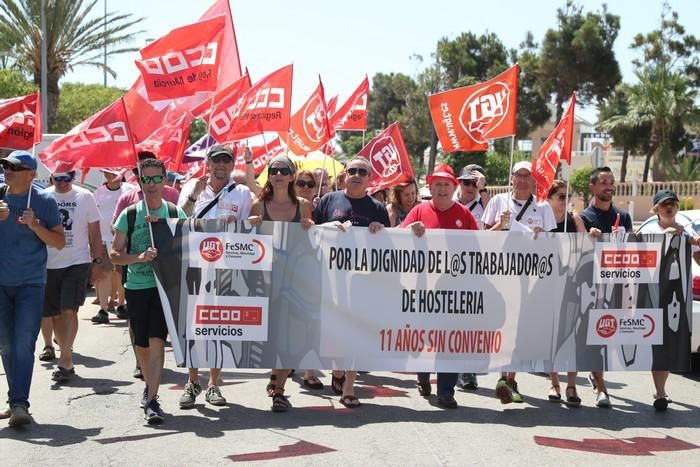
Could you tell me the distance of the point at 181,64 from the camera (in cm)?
1046

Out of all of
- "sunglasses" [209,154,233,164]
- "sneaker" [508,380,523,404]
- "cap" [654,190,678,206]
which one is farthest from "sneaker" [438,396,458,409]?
"sunglasses" [209,154,233,164]

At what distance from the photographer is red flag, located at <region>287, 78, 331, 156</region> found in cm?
1400

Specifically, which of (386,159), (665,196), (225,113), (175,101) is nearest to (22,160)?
(175,101)

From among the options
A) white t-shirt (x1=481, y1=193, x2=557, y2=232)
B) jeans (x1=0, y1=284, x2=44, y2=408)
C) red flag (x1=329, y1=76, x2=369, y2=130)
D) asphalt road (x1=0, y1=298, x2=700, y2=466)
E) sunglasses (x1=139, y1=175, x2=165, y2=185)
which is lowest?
asphalt road (x1=0, y1=298, x2=700, y2=466)

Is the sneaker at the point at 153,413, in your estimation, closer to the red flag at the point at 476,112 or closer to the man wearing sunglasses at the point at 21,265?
the man wearing sunglasses at the point at 21,265

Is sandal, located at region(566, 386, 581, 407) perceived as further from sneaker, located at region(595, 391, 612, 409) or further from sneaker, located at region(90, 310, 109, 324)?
sneaker, located at region(90, 310, 109, 324)

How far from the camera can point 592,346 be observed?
7.80 metres

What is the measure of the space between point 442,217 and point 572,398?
5.78ft

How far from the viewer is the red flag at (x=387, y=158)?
12031 millimetres

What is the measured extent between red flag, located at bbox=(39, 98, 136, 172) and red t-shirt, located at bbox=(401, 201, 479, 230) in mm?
2319

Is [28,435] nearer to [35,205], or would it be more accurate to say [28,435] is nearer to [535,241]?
[35,205]

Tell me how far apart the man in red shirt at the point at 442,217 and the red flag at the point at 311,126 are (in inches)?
237

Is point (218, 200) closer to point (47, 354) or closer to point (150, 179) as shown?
point (150, 179)

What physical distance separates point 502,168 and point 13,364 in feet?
176
